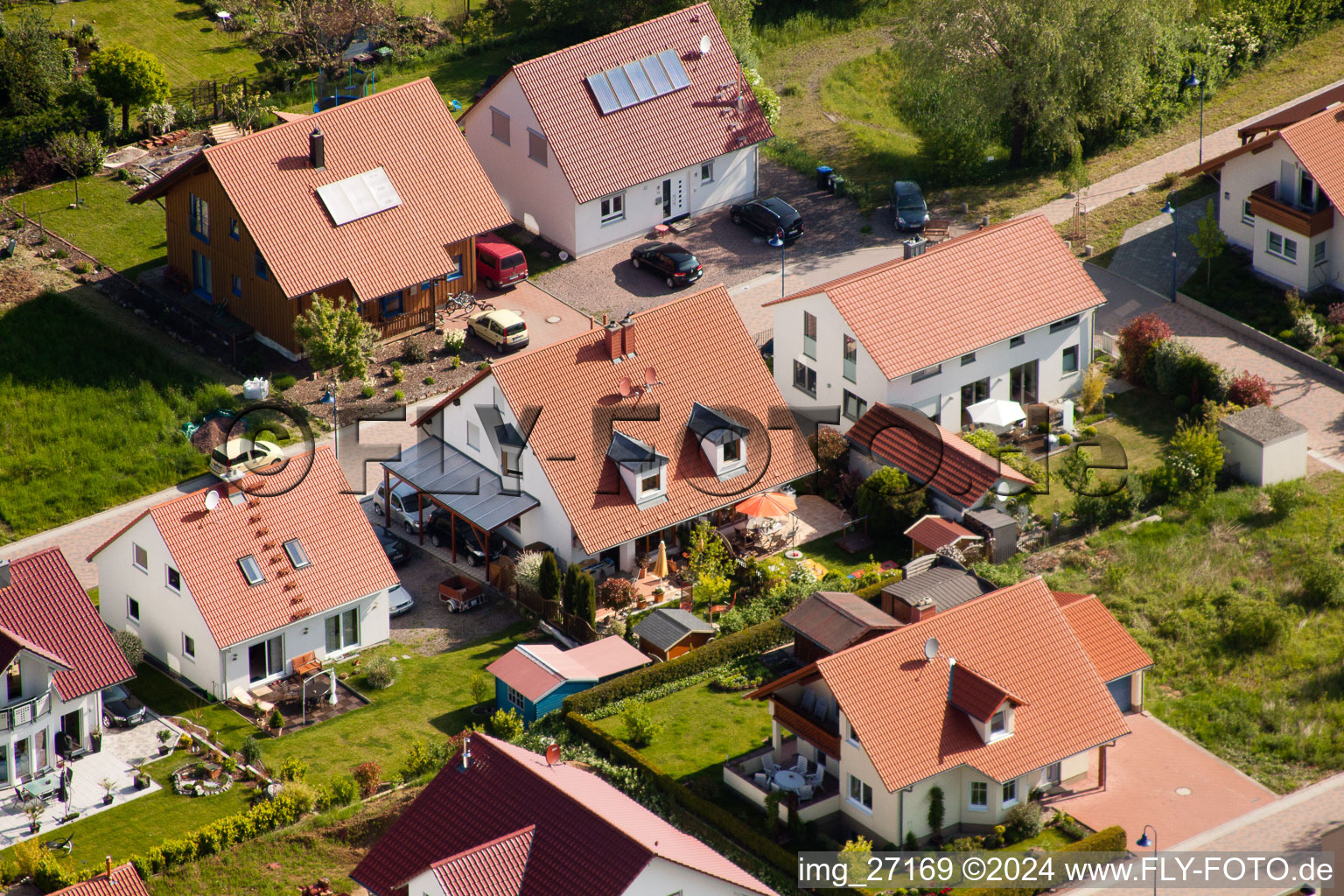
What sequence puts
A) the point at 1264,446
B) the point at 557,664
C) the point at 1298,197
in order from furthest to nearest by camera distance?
1. the point at 1298,197
2. the point at 1264,446
3. the point at 557,664

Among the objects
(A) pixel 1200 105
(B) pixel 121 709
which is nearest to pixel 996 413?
(A) pixel 1200 105

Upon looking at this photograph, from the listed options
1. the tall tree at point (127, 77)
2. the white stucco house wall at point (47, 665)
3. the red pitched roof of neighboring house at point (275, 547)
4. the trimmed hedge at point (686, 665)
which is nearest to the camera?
the white stucco house wall at point (47, 665)

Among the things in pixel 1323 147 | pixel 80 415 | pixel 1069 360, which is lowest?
pixel 1069 360

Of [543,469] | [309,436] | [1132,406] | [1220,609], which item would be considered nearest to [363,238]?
[309,436]

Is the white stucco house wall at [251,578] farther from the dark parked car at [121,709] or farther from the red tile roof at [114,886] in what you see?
the red tile roof at [114,886]

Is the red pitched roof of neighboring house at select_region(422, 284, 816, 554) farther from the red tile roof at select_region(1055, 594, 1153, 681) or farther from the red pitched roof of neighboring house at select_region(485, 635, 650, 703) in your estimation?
the red tile roof at select_region(1055, 594, 1153, 681)

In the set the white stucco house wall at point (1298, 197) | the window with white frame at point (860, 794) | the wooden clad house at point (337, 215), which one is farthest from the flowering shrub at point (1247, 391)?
the wooden clad house at point (337, 215)

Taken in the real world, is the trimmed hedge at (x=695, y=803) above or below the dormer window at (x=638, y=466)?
below

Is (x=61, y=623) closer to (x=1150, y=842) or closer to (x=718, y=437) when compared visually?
(x=718, y=437)
